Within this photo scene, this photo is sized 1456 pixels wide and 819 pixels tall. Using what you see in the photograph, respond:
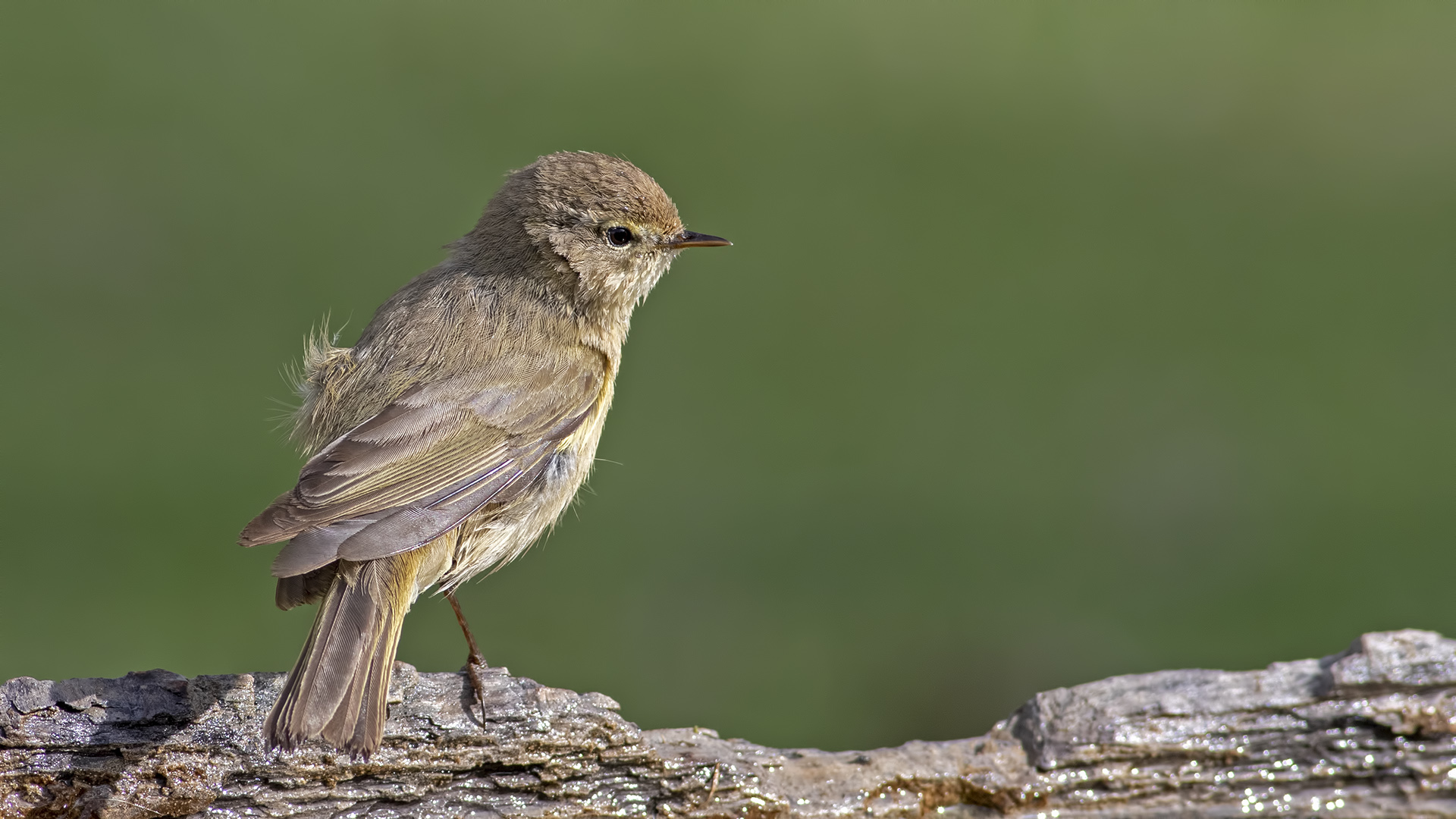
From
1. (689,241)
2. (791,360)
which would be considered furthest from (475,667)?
(791,360)

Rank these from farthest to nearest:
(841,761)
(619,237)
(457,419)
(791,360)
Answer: (791,360) → (619,237) → (457,419) → (841,761)

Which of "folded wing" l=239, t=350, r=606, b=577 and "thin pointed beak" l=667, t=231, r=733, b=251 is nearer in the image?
"folded wing" l=239, t=350, r=606, b=577

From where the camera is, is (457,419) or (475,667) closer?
(475,667)

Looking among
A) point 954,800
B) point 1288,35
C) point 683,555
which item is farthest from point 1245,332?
point 954,800

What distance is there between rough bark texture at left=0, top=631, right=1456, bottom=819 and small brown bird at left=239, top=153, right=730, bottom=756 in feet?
1.02

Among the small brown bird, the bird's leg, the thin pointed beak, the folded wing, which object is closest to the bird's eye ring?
the small brown bird

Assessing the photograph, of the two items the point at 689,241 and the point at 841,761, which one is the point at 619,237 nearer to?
the point at 689,241

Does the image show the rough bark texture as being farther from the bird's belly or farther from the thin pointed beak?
the thin pointed beak

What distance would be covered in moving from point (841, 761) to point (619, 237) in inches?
83.8

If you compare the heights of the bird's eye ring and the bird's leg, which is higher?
the bird's eye ring

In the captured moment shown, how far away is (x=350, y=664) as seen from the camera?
11.9ft

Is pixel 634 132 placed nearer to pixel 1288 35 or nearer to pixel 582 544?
pixel 582 544

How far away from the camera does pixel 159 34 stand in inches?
442

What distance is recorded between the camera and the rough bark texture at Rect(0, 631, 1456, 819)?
3684 millimetres
